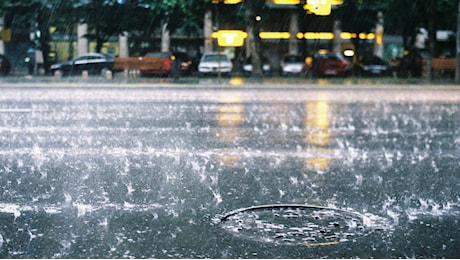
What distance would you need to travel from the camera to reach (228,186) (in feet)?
22.6

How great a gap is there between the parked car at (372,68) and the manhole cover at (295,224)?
34222 millimetres

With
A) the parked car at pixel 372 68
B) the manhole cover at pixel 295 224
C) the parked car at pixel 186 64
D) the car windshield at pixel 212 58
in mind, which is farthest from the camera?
the parked car at pixel 372 68

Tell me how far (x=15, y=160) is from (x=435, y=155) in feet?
18.3

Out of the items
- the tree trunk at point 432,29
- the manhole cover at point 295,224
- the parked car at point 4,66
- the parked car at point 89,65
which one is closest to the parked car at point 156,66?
the parked car at point 89,65

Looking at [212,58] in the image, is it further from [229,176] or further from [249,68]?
[229,176]

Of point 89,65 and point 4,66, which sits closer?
point 4,66

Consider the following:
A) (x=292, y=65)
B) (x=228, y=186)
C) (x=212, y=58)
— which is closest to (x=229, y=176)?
(x=228, y=186)

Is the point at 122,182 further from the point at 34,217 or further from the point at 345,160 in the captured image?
the point at 345,160

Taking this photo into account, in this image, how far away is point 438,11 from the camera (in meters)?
34.7

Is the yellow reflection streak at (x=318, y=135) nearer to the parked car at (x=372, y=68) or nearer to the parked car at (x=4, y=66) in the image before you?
the parked car at (x=372, y=68)

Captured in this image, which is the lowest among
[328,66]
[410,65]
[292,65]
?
[292,65]

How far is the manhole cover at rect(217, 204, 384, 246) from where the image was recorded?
502 cm

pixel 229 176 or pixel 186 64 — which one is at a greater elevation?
pixel 229 176

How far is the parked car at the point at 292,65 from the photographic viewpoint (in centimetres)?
3897
